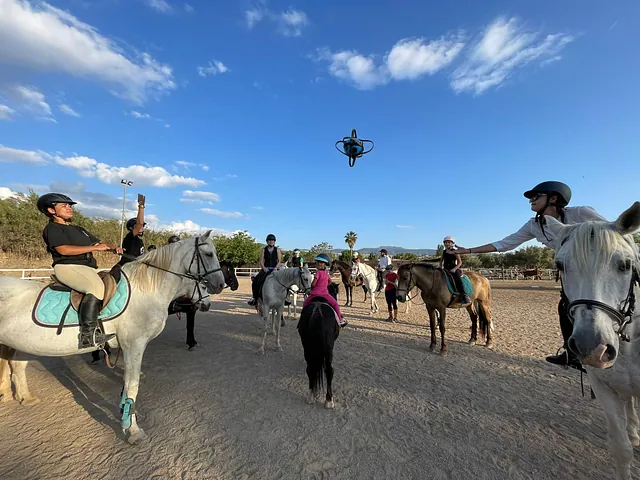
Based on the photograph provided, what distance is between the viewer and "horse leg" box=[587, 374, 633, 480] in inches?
84.8

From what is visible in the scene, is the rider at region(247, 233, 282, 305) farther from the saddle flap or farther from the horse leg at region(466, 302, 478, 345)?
the horse leg at region(466, 302, 478, 345)

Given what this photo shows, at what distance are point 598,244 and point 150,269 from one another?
4.30 m

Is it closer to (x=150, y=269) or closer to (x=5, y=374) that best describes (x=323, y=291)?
(x=150, y=269)

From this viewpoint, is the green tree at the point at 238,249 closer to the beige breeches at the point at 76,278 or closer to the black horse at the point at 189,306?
the black horse at the point at 189,306

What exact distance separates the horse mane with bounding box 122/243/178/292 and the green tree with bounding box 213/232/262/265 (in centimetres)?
3581

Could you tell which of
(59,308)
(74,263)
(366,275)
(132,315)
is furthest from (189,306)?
(366,275)

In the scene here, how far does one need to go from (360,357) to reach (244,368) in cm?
237

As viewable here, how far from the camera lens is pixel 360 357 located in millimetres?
5867

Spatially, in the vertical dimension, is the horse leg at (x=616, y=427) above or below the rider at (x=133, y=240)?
below

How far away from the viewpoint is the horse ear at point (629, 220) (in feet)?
5.19

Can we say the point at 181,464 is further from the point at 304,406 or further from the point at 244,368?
the point at 244,368

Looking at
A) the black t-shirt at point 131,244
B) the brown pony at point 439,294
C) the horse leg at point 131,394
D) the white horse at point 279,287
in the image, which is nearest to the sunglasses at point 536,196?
the brown pony at point 439,294

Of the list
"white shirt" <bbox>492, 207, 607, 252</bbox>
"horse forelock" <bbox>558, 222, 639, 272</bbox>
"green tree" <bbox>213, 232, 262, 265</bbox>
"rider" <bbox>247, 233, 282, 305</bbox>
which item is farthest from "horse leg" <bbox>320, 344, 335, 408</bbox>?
"green tree" <bbox>213, 232, 262, 265</bbox>

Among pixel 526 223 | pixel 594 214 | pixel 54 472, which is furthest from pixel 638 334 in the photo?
pixel 54 472
